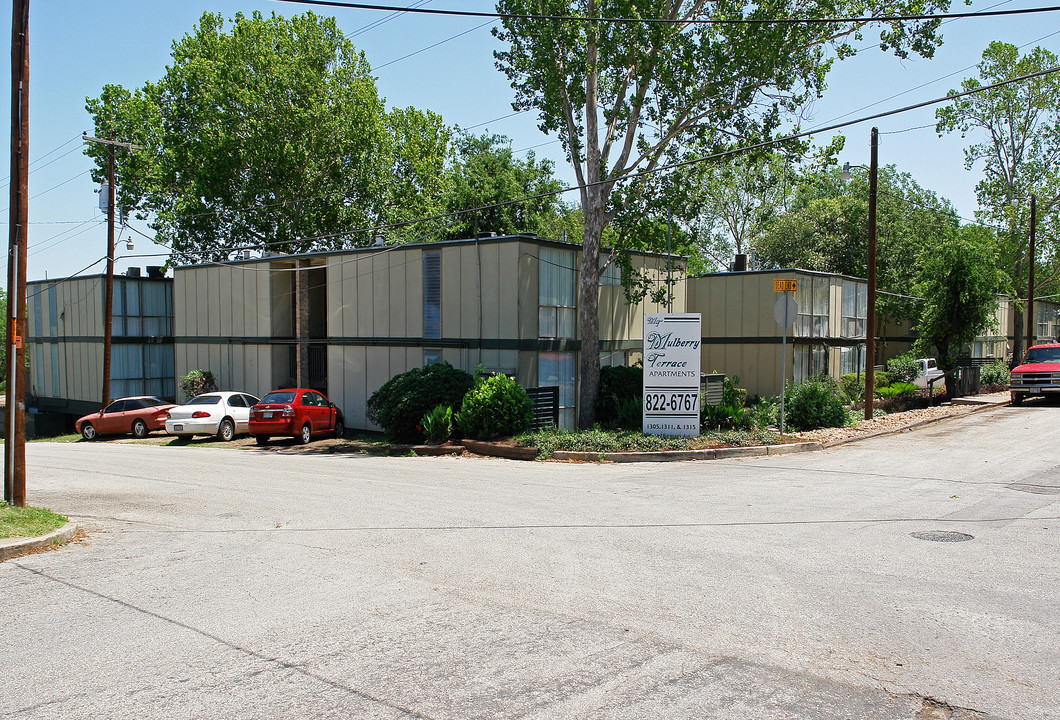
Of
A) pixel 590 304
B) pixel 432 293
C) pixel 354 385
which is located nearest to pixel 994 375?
pixel 590 304

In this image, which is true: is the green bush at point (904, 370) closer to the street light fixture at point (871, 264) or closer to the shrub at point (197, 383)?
the street light fixture at point (871, 264)

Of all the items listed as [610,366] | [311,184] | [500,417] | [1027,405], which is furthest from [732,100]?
[311,184]

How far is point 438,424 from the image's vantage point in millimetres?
19500

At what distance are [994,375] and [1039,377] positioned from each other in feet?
24.4

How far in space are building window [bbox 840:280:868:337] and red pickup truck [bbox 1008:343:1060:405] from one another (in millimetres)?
6085

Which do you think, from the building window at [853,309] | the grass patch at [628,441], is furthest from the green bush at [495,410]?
the building window at [853,309]

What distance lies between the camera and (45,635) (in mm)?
6102

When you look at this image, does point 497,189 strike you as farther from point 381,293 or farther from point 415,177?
point 381,293

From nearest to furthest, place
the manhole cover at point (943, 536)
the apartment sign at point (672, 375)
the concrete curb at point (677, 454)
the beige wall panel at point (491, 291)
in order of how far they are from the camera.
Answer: the manhole cover at point (943, 536) → the concrete curb at point (677, 454) → the apartment sign at point (672, 375) → the beige wall panel at point (491, 291)

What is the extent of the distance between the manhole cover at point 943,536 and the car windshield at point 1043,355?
22.5 m

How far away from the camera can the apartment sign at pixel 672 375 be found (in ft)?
59.6

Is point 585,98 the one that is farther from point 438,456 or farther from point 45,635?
point 45,635

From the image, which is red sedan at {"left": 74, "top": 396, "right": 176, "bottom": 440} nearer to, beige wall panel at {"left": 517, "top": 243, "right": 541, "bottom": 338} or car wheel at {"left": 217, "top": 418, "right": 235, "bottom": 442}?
car wheel at {"left": 217, "top": 418, "right": 235, "bottom": 442}

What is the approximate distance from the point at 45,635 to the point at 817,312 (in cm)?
2748
